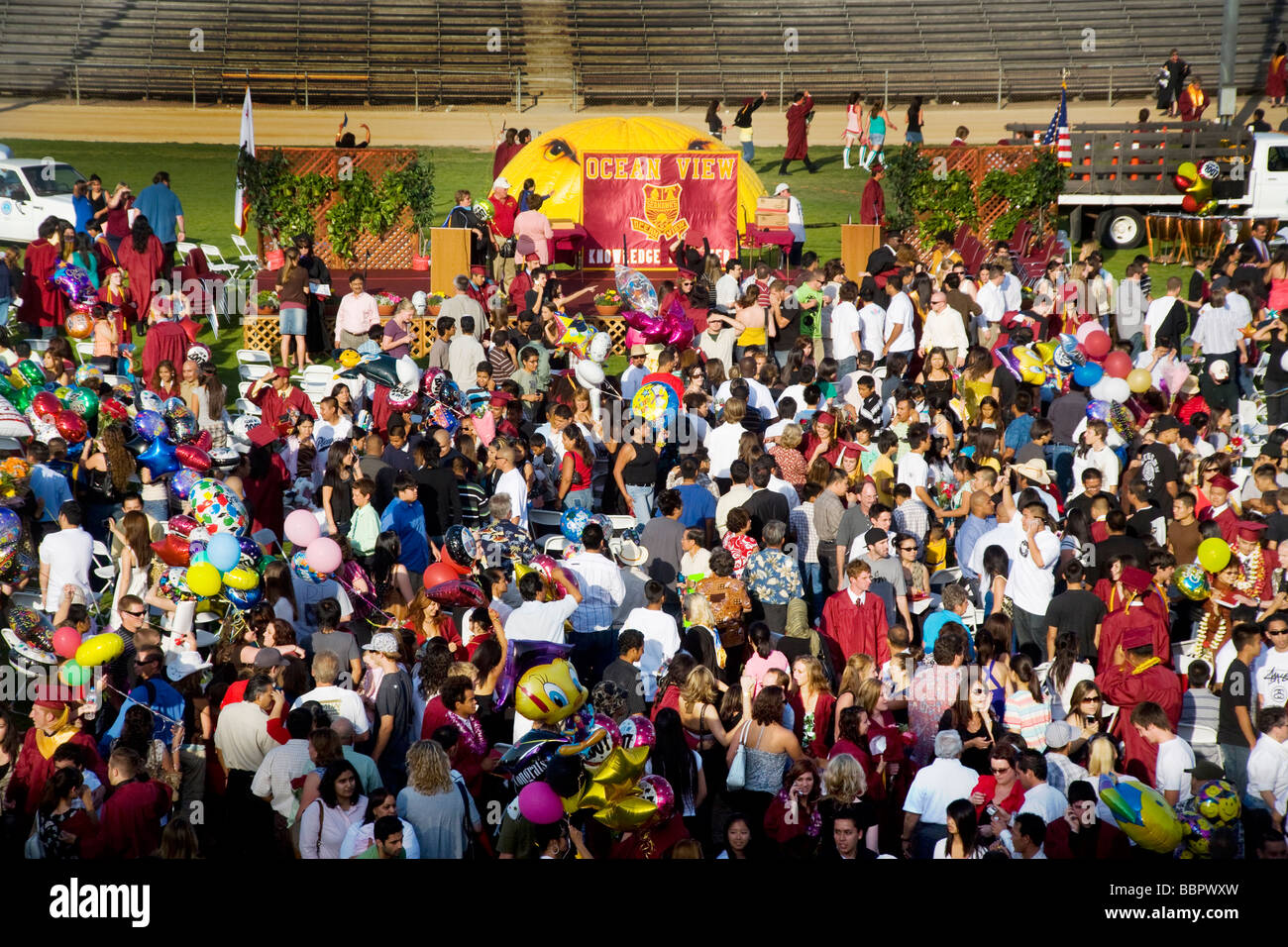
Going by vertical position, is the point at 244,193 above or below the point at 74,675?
above

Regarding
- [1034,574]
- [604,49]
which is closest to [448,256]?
[1034,574]

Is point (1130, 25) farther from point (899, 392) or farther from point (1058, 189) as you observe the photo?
point (899, 392)

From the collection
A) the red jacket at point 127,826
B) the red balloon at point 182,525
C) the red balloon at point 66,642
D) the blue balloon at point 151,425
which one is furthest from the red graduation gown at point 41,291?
the red jacket at point 127,826

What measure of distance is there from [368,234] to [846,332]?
909 centimetres

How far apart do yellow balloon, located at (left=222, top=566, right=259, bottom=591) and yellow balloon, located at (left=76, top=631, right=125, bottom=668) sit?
98 cm

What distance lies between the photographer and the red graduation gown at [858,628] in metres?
9.50

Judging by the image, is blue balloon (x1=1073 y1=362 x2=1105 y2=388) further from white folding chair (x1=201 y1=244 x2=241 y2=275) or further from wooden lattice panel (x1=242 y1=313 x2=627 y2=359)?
white folding chair (x1=201 y1=244 x2=241 y2=275)

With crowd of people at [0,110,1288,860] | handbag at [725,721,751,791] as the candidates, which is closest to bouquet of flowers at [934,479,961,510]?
crowd of people at [0,110,1288,860]

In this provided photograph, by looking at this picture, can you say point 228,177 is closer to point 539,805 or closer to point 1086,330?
point 1086,330

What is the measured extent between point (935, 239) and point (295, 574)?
1405 cm

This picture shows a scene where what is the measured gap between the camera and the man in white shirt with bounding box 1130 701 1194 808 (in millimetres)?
7855

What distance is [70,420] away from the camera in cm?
1148

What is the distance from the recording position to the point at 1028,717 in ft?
28.3

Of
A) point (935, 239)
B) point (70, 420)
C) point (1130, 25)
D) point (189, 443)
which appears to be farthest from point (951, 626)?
point (1130, 25)
